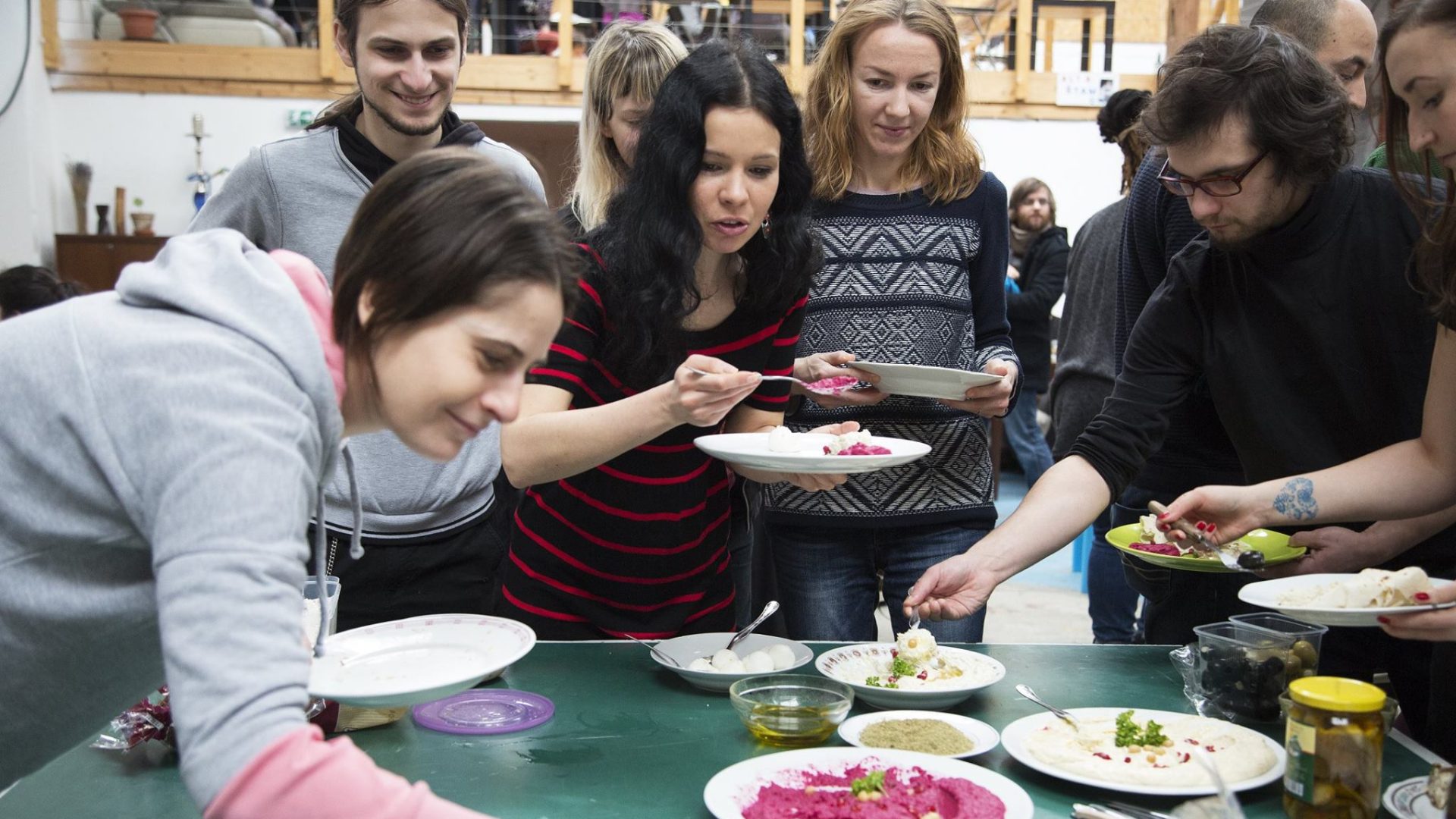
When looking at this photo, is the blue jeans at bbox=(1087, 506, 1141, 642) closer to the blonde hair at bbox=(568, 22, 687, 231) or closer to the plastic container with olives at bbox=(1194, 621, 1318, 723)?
the blonde hair at bbox=(568, 22, 687, 231)

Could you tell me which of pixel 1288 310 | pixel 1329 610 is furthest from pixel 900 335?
pixel 1329 610

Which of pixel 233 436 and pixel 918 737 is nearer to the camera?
pixel 233 436

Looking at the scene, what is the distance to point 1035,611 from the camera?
504cm

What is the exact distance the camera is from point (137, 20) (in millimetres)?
7863

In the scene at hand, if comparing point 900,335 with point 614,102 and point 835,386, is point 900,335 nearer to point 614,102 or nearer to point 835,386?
point 835,386

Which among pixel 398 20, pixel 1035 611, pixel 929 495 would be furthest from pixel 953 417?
pixel 1035 611

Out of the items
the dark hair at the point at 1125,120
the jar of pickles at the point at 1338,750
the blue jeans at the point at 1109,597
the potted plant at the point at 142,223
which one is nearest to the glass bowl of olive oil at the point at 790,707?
the jar of pickles at the point at 1338,750

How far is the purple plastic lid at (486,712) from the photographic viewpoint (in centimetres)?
150

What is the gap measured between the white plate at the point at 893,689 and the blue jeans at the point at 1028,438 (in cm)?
504

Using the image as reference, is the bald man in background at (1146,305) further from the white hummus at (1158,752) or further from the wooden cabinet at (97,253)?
the wooden cabinet at (97,253)

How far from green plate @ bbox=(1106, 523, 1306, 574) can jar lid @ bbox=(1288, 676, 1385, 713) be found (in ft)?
1.87

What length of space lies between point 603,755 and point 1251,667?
810mm

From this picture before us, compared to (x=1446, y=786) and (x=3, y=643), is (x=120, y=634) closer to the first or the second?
(x=3, y=643)

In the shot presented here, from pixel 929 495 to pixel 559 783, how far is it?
99 cm
